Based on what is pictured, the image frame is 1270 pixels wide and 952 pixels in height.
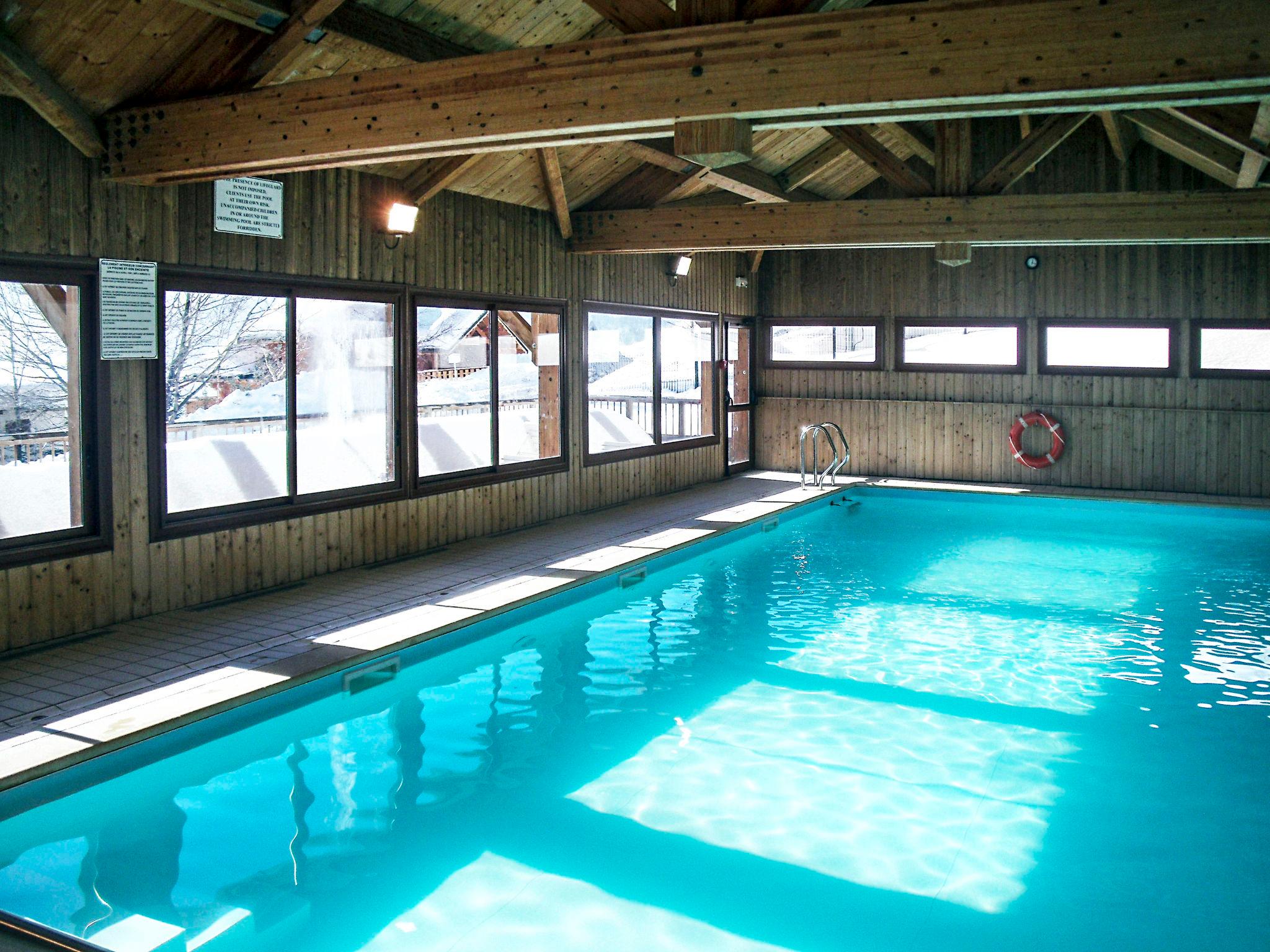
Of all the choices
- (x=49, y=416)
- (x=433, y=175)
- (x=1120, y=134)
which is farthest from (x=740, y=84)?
(x=1120, y=134)

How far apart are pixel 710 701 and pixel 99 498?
3.04 m

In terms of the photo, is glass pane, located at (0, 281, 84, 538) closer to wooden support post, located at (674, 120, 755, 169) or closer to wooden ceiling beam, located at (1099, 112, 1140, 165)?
wooden support post, located at (674, 120, 755, 169)

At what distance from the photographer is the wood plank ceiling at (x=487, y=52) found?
463 centimetres

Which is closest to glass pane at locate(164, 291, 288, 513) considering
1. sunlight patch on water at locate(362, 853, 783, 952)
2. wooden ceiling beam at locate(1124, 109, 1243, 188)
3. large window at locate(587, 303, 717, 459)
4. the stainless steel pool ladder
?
sunlight patch on water at locate(362, 853, 783, 952)

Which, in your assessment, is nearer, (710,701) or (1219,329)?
(710,701)

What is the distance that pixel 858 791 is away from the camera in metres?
3.94

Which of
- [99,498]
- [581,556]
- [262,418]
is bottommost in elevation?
[581,556]

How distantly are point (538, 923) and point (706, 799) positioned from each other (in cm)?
98

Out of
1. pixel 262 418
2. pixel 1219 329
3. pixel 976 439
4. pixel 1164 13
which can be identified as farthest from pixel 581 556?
pixel 1219 329

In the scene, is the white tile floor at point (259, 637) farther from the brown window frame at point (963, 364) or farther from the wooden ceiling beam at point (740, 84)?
the brown window frame at point (963, 364)

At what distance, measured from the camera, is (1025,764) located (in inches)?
165

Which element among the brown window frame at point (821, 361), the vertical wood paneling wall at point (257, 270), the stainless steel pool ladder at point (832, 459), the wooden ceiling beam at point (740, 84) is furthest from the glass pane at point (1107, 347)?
the wooden ceiling beam at point (740, 84)

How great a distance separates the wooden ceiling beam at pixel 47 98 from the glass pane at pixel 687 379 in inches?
244

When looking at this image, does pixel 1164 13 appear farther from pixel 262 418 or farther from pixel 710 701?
pixel 262 418
